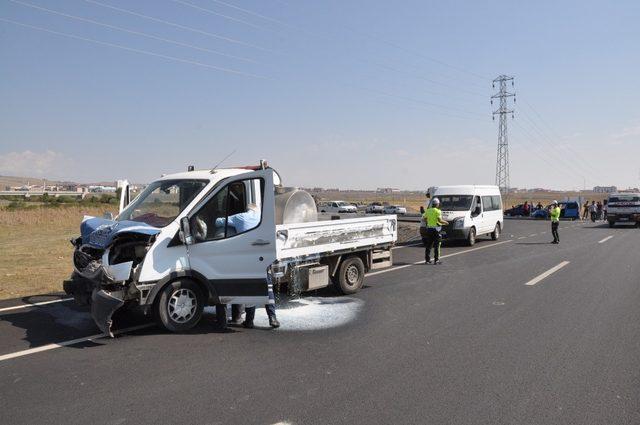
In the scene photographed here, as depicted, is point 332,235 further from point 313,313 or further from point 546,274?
point 546,274

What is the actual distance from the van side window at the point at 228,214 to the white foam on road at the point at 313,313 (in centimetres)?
146

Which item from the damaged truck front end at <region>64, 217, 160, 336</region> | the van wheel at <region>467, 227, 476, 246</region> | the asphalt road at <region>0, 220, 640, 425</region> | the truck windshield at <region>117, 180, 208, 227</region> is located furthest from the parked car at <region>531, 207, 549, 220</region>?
the damaged truck front end at <region>64, 217, 160, 336</region>

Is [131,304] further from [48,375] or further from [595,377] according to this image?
[595,377]

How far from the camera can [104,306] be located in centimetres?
596

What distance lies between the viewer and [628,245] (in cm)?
1864

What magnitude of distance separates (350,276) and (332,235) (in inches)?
44.2

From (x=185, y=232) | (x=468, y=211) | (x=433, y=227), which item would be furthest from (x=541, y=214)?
(x=185, y=232)

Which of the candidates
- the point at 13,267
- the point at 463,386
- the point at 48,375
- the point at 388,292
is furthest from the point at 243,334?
the point at 13,267

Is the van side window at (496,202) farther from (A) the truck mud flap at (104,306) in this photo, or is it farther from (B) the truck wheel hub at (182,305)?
(A) the truck mud flap at (104,306)

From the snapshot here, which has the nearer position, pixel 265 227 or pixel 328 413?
pixel 328 413

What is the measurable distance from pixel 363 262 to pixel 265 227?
3.58 meters

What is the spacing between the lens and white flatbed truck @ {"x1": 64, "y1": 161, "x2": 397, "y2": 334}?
243 inches

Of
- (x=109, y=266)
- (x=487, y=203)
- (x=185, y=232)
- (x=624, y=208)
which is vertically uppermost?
(x=487, y=203)

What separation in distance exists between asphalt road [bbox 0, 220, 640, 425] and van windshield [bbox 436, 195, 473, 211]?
10.4m
